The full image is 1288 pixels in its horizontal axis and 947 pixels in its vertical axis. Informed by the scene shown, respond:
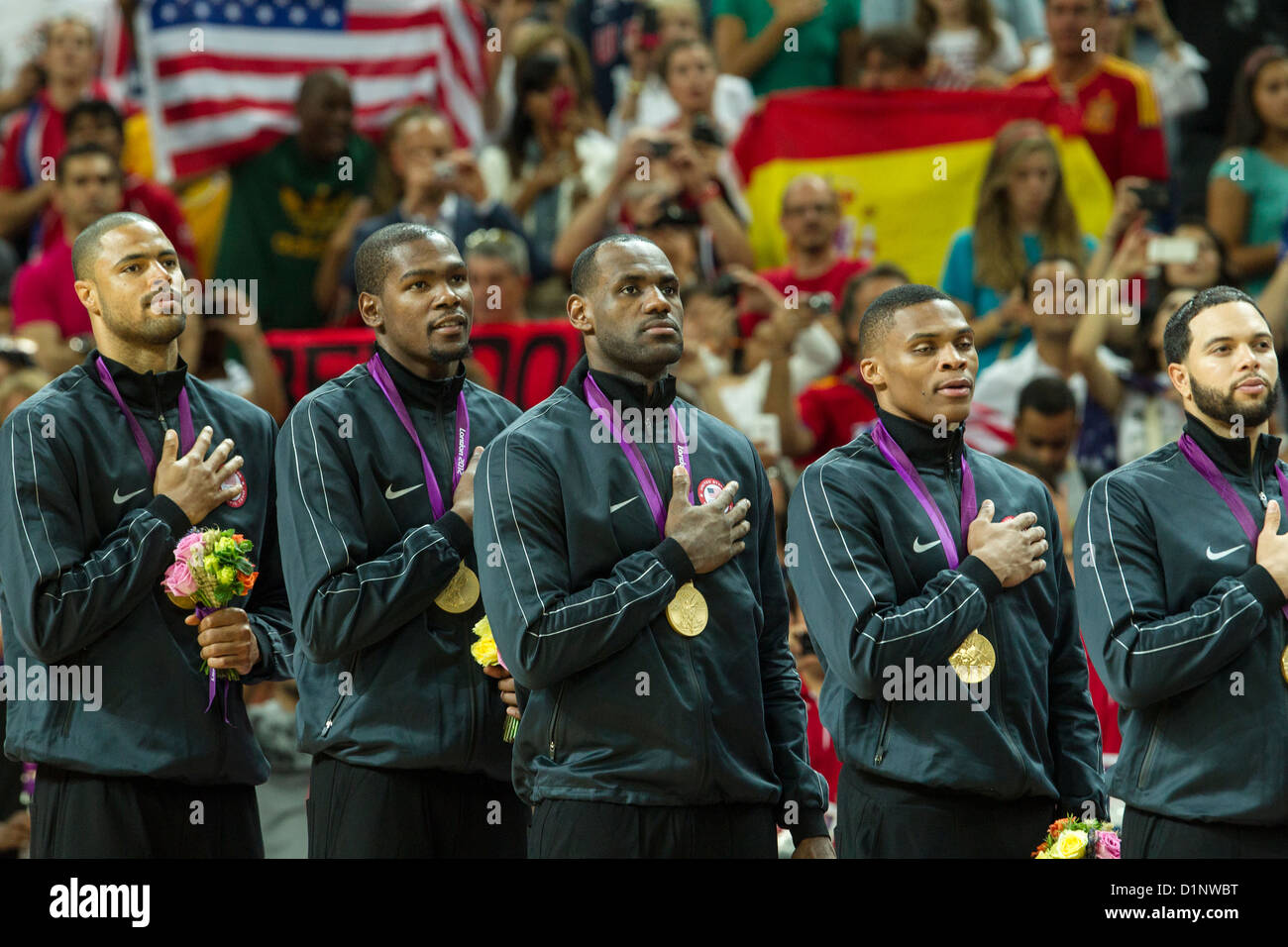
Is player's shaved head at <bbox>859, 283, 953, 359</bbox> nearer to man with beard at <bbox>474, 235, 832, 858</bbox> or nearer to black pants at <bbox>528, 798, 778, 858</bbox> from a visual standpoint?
man with beard at <bbox>474, 235, 832, 858</bbox>

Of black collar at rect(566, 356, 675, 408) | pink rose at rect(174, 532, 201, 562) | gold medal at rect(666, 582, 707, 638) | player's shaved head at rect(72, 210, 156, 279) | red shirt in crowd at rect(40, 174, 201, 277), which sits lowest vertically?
gold medal at rect(666, 582, 707, 638)

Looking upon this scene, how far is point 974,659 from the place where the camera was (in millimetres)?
4867

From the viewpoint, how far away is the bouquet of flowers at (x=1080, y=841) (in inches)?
184

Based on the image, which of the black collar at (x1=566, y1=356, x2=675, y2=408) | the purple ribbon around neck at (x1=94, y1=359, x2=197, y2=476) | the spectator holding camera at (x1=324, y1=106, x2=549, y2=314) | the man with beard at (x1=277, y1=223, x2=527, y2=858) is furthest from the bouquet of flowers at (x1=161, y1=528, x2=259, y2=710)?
the spectator holding camera at (x1=324, y1=106, x2=549, y2=314)

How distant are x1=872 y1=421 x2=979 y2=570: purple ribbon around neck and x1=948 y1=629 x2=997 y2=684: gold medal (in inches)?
8.5

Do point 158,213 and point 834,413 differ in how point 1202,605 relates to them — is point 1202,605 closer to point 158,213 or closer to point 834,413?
point 834,413

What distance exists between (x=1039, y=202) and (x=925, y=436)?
4603mm

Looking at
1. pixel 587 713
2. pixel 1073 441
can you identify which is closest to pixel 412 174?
pixel 1073 441

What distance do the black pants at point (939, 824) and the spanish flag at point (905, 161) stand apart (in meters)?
5.68

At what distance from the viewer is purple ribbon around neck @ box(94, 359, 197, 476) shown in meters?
5.23

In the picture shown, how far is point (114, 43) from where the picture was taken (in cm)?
1238
